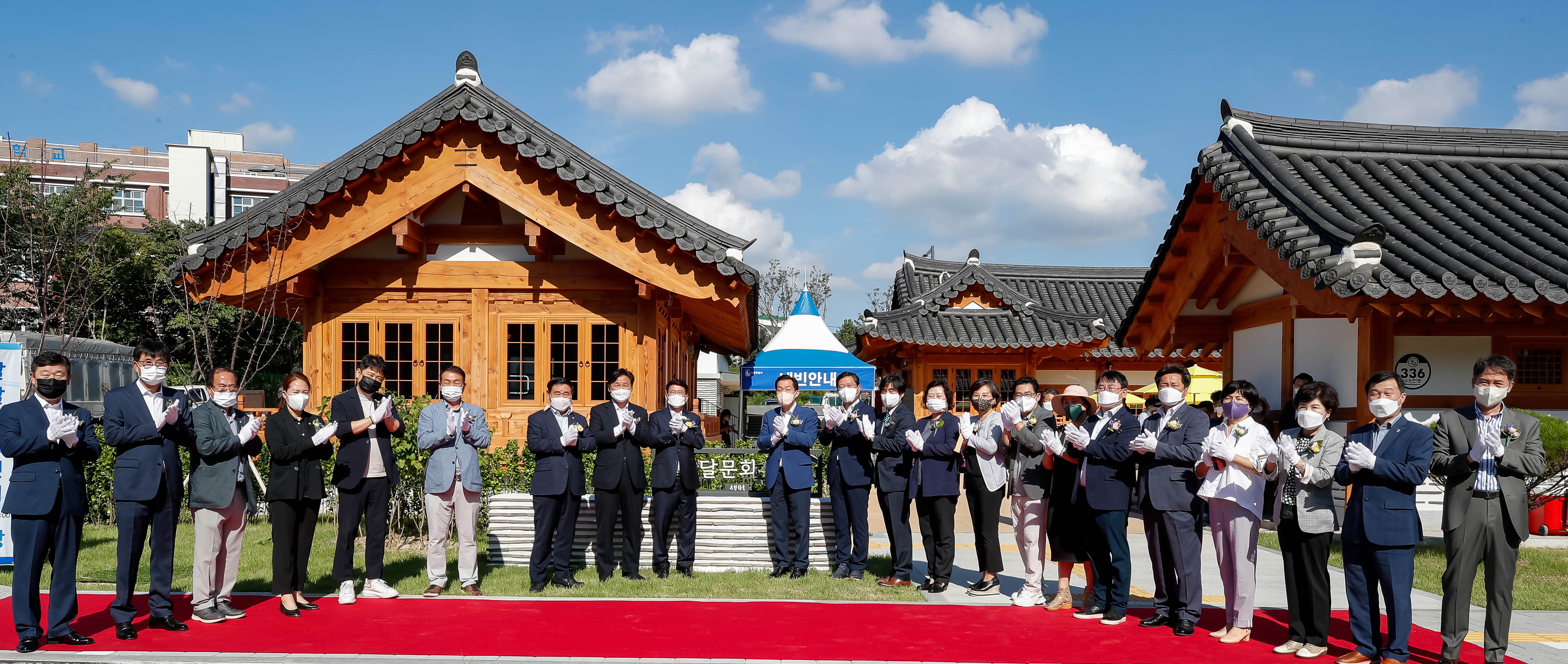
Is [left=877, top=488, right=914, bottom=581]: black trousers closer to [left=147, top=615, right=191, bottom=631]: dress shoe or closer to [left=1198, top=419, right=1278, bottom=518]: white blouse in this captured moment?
[left=1198, top=419, right=1278, bottom=518]: white blouse

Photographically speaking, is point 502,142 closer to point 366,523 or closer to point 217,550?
point 366,523

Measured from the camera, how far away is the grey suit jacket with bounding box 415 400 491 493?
779cm

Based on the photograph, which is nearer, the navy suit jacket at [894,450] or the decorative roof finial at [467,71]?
the navy suit jacket at [894,450]

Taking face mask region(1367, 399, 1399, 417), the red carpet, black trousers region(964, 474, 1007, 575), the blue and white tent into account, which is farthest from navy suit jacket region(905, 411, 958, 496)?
the blue and white tent

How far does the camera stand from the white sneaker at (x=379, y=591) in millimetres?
7648

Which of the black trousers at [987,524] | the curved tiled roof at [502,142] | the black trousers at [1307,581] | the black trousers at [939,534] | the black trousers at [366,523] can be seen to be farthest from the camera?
the curved tiled roof at [502,142]

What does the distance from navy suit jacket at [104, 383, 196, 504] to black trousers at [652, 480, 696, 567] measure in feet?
12.1

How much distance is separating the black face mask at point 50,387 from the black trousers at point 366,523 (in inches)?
73.9

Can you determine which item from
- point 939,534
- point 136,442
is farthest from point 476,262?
point 939,534

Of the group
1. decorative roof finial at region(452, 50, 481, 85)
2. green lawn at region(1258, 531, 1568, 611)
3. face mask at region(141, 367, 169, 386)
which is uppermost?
decorative roof finial at region(452, 50, 481, 85)

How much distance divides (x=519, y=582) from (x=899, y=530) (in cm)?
321

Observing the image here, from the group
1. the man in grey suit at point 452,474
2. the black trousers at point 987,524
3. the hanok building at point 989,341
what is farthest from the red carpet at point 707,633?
the hanok building at point 989,341

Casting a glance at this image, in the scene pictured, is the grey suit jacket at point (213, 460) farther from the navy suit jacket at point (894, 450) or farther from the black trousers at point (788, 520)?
the navy suit jacket at point (894, 450)

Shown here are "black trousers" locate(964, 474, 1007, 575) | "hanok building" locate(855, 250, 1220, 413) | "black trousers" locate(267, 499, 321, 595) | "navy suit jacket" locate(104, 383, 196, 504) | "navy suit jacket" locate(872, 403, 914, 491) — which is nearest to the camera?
"navy suit jacket" locate(104, 383, 196, 504)
